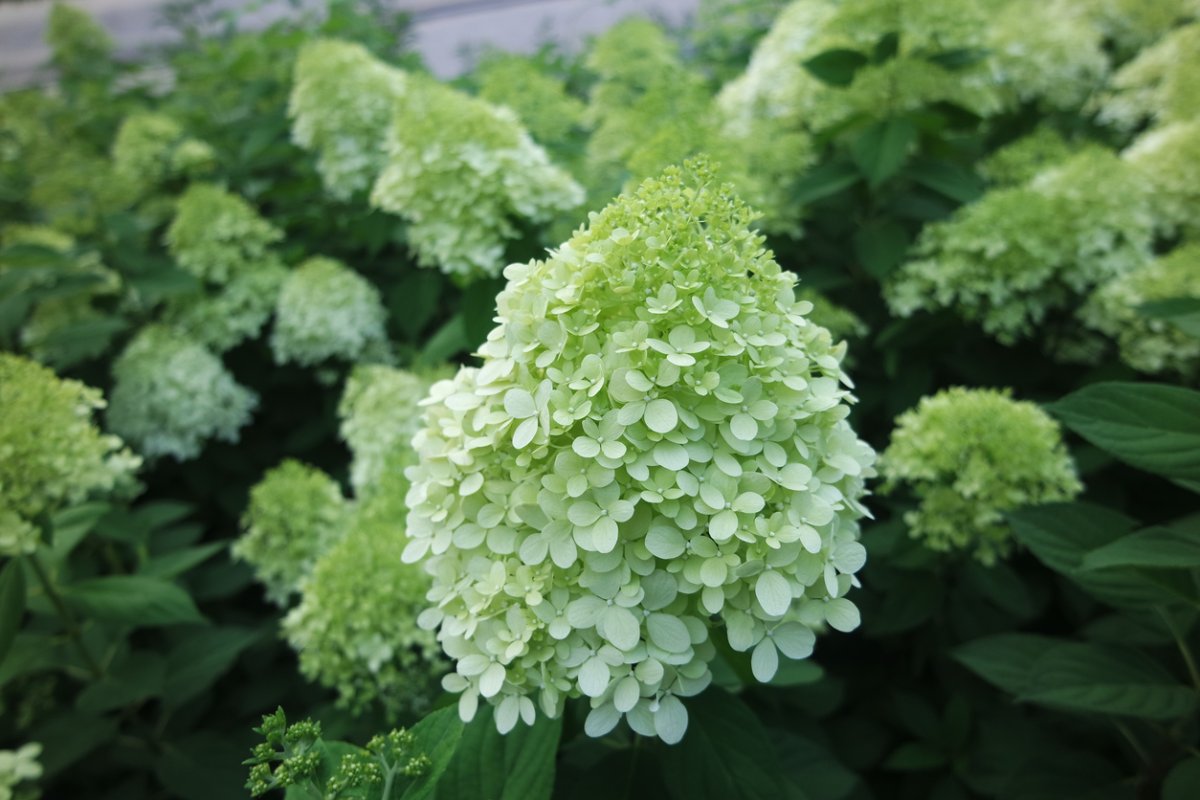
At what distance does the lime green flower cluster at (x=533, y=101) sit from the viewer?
205cm

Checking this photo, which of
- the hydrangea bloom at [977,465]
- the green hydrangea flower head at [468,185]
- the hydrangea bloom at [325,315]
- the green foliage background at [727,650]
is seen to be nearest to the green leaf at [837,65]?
the green foliage background at [727,650]

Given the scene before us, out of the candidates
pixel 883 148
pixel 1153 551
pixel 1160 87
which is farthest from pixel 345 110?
pixel 1160 87

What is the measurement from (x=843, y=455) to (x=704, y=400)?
0.58 ft

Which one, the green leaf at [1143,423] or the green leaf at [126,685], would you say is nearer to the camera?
the green leaf at [1143,423]

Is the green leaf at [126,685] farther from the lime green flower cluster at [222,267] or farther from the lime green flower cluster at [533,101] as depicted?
the lime green flower cluster at [533,101]

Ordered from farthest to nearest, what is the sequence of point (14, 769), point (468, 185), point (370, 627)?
point (468, 185) < point (370, 627) < point (14, 769)

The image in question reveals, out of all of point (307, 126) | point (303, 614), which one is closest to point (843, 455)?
point (303, 614)

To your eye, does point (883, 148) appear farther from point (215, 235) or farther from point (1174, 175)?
point (215, 235)

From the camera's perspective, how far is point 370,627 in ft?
4.24

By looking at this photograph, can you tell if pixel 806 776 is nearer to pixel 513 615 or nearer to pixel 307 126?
pixel 513 615

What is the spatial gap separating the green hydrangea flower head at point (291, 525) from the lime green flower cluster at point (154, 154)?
1.31 metres

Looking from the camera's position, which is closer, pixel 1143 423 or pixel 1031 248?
pixel 1143 423

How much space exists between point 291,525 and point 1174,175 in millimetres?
2044

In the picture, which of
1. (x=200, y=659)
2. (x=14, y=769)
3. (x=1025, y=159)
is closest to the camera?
(x=14, y=769)
